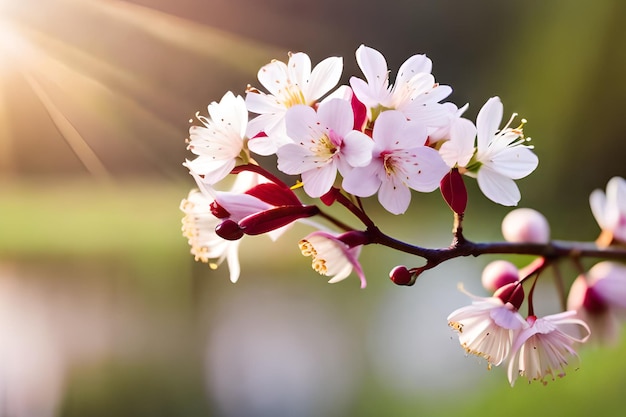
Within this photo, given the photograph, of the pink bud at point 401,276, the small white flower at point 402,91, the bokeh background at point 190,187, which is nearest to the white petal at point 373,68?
the small white flower at point 402,91

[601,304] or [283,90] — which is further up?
[283,90]

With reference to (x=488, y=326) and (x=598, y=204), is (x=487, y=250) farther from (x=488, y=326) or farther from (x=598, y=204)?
(x=598, y=204)

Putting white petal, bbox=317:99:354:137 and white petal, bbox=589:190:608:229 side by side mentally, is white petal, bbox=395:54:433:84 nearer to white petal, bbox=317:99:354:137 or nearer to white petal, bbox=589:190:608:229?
white petal, bbox=317:99:354:137

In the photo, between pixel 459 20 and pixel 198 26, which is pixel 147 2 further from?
pixel 459 20

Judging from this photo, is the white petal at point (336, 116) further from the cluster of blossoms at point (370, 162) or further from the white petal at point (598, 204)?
the white petal at point (598, 204)

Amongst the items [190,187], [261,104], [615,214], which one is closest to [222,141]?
Result: [261,104]

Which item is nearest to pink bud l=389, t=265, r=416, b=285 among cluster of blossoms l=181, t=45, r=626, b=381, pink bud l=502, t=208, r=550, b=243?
cluster of blossoms l=181, t=45, r=626, b=381
